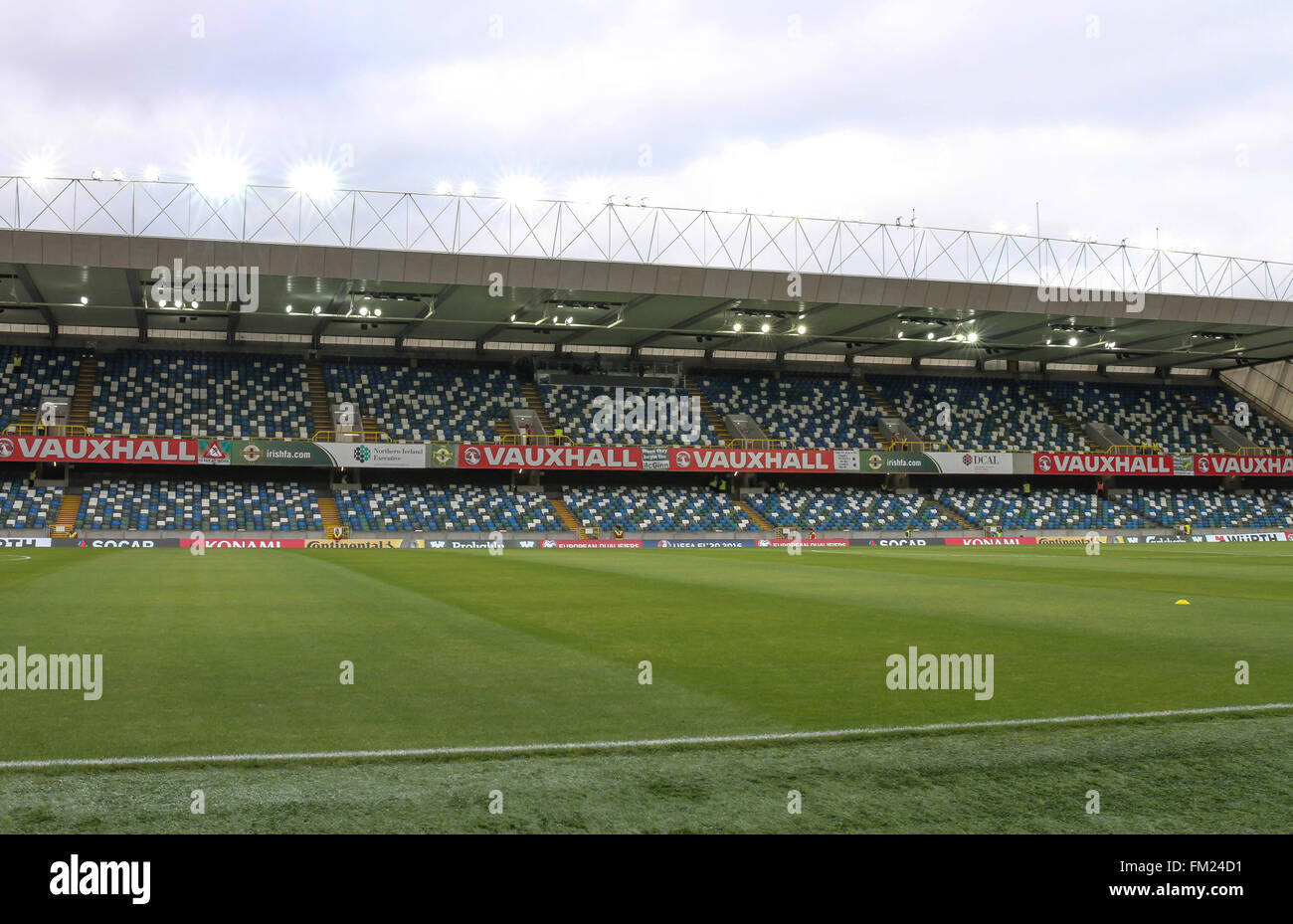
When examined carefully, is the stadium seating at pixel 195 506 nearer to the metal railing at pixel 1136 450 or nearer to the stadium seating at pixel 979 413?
the stadium seating at pixel 979 413

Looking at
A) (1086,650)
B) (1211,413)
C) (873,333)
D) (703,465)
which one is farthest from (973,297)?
(1086,650)

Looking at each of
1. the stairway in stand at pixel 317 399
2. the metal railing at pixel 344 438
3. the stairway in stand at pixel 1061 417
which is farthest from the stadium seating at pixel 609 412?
the stairway in stand at pixel 1061 417

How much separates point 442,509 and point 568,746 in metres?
46.3

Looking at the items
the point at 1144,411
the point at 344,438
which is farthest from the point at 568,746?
the point at 1144,411

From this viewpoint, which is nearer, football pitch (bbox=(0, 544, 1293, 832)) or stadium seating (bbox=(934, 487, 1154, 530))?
football pitch (bbox=(0, 544, 1293, 832))

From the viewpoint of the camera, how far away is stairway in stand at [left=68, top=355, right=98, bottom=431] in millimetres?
50969

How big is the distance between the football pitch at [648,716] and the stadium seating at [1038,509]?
140 feet

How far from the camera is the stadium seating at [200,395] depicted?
2036 inches

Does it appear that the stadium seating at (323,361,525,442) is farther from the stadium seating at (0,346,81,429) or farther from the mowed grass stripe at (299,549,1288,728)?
the mowed grass stripe at (299,549,1288,728)

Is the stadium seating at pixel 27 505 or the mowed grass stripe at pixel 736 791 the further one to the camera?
the stadium seating at pixel 27 505

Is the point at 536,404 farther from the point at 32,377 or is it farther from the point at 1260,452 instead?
the point at 1260,452

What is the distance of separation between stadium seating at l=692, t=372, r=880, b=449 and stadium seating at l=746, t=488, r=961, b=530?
339 centimetres

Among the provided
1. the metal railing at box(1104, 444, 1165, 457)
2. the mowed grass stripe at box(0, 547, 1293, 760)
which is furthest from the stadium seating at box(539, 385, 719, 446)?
the mowed grass stripe at box(0, 547, 1293, 760)

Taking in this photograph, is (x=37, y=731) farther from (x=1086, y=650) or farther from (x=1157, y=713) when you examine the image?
(x=1086, y=650)
